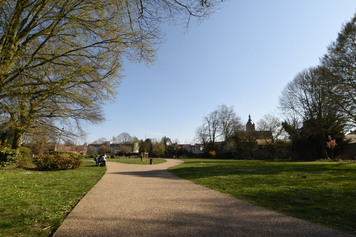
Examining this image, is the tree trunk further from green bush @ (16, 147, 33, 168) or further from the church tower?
the church tower

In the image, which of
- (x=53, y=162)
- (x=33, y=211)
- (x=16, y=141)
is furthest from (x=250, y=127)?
(x=33, y=211)

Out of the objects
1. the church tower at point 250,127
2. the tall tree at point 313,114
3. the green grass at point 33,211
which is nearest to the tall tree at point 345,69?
the tall tree at point 313,114

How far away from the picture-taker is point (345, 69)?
16.1m

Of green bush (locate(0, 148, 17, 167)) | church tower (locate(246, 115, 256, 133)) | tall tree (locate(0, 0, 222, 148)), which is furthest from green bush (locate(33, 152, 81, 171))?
church tower (locate(246, 115, 256, 133))

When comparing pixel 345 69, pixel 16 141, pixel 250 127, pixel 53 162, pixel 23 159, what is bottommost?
pixel 53 162

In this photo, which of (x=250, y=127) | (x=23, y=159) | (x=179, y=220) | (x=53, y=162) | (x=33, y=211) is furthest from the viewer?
(x=250, y=127)

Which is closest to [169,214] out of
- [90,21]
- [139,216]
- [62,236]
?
[139,216]

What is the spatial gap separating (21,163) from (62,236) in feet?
51.3

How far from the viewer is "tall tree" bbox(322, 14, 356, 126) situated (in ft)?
52.2

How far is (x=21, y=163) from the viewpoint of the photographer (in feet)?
50.4

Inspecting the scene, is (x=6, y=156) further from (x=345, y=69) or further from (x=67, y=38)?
(x=345, y=69)

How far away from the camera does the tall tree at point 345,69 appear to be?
15.9 meters

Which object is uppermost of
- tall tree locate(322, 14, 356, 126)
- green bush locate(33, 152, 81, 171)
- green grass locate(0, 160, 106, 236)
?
tall tree locate(322, 14, 356, 126)

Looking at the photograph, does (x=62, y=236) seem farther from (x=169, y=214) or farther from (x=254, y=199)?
(x=254, y=199)
